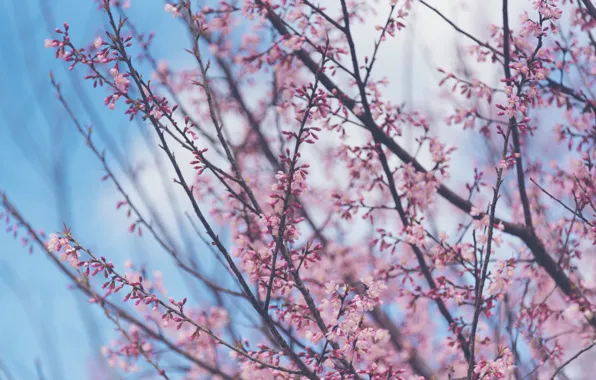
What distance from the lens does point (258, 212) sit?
10.5 ft

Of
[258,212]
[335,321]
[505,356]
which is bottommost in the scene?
[505,356]

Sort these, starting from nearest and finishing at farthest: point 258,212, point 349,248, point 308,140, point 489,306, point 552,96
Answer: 1. point 308,140
2. point 258,212
3. point 489,306
4. point 552,96
5. point 349,248

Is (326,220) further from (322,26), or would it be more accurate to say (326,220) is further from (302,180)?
(302,180)

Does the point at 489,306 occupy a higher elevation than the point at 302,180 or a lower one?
lower

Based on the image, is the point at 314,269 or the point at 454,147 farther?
the point at 314,269

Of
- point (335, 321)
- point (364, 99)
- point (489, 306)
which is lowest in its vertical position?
point (335, 321)

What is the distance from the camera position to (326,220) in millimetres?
6543

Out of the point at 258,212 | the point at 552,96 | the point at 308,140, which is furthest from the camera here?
the point at 552,96

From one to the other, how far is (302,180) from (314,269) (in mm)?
3625

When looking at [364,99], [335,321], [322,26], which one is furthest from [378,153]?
[335,321]

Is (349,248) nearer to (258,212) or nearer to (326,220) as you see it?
(326,220)

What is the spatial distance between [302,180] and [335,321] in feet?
2.78

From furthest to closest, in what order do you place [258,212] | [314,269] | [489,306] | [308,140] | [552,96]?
[314,269] < [552,96] < [489,306] < [258,212] < [308,140]

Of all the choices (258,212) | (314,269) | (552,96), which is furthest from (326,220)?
(258,212)
